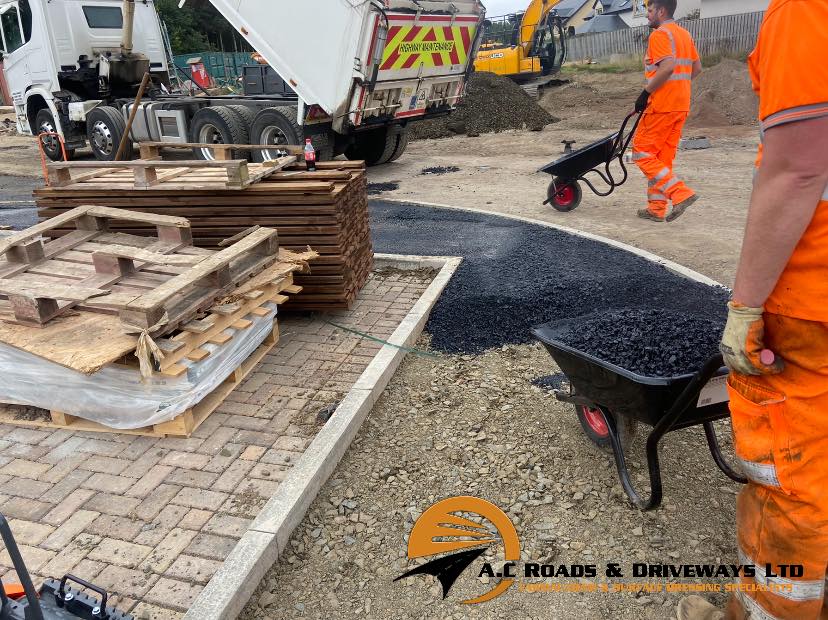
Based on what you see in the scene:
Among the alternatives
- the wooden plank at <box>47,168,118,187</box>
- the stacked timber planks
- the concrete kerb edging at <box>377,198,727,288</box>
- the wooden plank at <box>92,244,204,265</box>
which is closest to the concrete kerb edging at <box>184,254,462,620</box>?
the stacked timber planks

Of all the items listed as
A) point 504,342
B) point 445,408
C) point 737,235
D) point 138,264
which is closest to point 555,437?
point 445,408

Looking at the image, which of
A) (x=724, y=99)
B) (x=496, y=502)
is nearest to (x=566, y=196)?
(x=496, y=502)

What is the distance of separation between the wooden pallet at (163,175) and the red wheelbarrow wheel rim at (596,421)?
3200 mm

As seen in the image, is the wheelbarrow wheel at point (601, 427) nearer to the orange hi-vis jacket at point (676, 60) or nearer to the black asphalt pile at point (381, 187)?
the orange hi-vis jacket at point (676, 60)

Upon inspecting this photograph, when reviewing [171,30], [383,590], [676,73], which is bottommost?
[383,590]

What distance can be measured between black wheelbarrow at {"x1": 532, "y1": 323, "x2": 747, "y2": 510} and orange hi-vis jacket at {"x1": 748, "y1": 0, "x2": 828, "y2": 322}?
1.33 feet

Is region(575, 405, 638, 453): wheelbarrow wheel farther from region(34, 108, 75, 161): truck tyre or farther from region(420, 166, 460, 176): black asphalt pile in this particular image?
region(34, 108, 75, 161): truck tyre

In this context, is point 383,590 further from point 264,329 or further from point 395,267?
point 395,267

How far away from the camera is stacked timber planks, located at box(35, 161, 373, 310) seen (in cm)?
511

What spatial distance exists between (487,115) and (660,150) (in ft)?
33.3

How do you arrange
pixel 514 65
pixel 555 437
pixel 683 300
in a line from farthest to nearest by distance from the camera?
pixel 514 65
pixel 683 300
pixel 555 437

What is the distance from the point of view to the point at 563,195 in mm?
8969

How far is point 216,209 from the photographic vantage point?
205 inches

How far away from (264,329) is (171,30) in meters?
40.2
